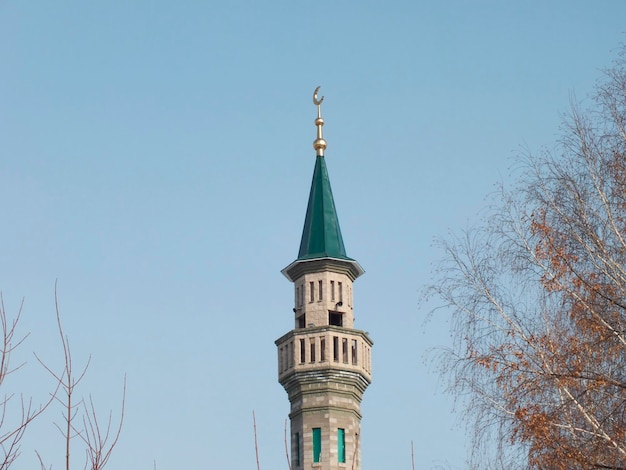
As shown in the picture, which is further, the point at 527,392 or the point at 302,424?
the point at 302,424

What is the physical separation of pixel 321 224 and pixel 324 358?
5.14 metres

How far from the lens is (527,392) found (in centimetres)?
1480

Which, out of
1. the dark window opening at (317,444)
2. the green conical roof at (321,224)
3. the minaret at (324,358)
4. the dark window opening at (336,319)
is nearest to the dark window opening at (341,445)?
the minaret at (324,358)

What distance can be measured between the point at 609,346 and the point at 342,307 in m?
22.0

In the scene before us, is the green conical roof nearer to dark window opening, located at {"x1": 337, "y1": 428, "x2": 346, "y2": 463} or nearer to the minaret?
the minaret

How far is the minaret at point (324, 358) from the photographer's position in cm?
3475

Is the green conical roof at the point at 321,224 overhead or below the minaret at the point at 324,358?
overhead

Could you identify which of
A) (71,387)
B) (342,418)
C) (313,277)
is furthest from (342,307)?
(71,387)

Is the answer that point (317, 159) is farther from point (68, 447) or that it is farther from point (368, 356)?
point (68, 447)

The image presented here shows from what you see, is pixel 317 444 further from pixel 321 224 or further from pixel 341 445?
pixel 321 224

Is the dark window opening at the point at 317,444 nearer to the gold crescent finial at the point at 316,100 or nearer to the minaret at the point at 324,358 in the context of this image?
the minaret at the point at 324,358

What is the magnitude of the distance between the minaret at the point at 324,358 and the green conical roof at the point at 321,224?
5cm

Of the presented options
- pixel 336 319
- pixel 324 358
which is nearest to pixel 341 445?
pixel 324 358

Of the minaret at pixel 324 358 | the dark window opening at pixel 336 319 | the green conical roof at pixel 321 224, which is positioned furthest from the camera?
the green conical roof at pixel 321 224
